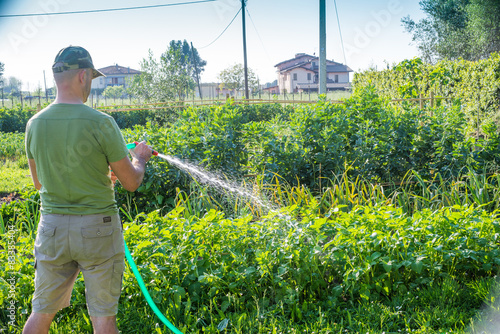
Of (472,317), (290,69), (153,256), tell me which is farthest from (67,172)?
(290,69)

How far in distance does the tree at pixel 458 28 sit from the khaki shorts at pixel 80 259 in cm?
2288

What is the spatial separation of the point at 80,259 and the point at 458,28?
28.8 m

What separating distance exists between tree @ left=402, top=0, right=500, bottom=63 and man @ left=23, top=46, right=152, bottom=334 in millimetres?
22721

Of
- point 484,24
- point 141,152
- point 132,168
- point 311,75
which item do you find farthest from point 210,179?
point 311,75

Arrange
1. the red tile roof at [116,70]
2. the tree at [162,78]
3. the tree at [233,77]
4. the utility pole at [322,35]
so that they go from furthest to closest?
the red tile roof at [116,70] → the tree at [233,77] → the tree at [162,78] → the utility pole at [322,35]

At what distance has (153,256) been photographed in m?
2.83

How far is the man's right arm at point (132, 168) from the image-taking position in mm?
1945

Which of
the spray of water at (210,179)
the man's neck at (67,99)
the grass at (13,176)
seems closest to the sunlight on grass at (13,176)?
the grass at (13,176)

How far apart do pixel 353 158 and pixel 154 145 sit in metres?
2.48

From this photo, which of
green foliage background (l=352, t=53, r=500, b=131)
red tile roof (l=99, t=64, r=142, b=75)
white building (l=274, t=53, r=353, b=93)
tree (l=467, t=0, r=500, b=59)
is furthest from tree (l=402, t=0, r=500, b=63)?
red tile roof (l=99, t=64, r=142, b=75)

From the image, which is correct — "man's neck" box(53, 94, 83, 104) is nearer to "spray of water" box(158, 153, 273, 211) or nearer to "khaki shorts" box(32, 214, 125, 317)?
"khaki shorts" box(32, 214, 125, 317)

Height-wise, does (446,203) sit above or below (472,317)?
above

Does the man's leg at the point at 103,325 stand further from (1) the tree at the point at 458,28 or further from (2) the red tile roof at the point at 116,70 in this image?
(2) the red tile roof at the point at 116,70

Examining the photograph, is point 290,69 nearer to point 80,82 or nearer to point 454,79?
point 454,79
